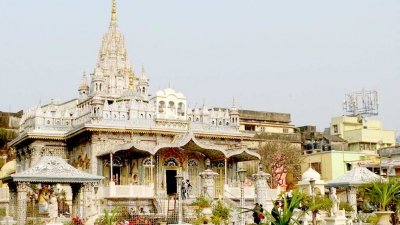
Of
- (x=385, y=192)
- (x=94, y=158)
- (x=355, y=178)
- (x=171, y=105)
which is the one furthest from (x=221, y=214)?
(x=171, y=105)

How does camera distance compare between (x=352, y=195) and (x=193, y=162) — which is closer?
(x=352, y=195)

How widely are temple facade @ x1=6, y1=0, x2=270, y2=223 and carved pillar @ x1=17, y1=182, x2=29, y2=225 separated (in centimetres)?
773

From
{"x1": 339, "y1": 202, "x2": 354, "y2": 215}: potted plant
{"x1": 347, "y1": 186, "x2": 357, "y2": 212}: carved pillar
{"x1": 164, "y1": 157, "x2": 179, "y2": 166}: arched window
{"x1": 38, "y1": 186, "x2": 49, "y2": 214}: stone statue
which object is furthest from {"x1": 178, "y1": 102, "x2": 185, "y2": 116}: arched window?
{"x1": 339, "y1": 202, "x2": 354, "y2": 215}: potted plant

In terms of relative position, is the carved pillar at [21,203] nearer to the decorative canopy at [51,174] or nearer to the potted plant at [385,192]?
the decorative canopy at [51,174]

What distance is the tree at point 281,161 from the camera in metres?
47.6

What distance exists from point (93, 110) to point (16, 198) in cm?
1074

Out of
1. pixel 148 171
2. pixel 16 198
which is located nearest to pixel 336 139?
pixel 148 171

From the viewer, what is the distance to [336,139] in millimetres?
59438

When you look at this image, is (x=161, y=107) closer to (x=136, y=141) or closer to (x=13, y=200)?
(x=136, y=141)

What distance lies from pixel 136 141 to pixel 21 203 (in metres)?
11.9

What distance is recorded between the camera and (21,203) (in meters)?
26.1

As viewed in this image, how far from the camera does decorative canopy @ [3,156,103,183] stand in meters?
25.4

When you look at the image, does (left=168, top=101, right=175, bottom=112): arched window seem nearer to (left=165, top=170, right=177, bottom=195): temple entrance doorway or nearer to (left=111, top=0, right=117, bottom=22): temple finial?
(left=165, top=170, right=177, bottom=195): temple entrance doorway

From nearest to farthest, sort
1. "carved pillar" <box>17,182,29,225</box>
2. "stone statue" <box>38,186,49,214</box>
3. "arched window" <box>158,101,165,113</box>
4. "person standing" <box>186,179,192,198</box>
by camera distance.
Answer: "carved pillar" <box>17,182,29,225</box>
"stone statue" <box>38,186,49,214</box>
"person standing" <box>186,179,192,198</box>
"arched window" <box>158,101,165,113</box>
